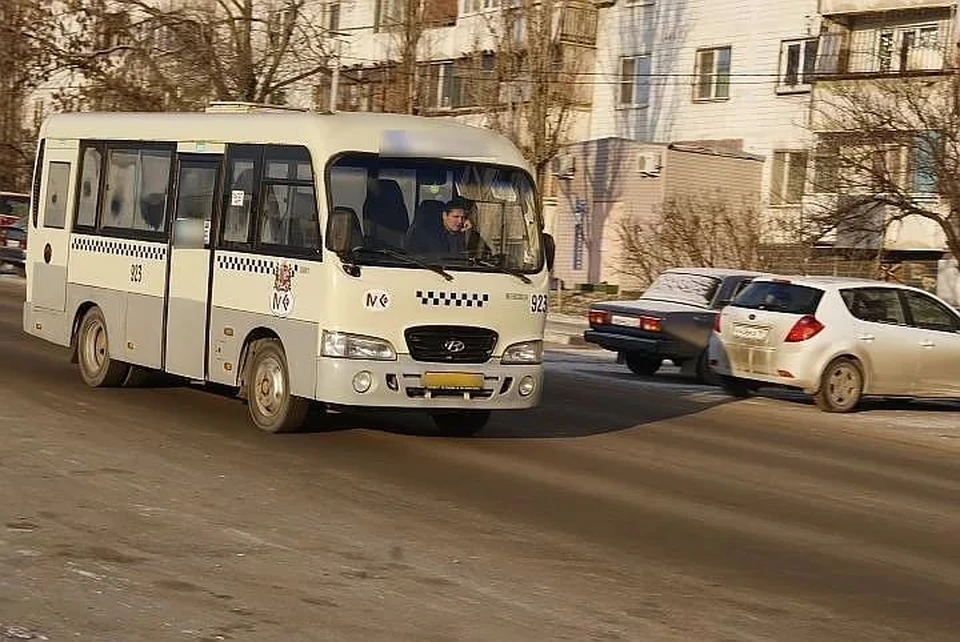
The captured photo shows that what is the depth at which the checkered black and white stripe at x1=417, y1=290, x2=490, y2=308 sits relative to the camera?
13945 mm

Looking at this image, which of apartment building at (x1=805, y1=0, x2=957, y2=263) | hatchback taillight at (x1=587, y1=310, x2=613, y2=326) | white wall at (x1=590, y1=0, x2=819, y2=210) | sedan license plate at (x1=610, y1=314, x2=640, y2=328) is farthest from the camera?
white wall at (x1=590, y1=0, x2=819, y2=210)

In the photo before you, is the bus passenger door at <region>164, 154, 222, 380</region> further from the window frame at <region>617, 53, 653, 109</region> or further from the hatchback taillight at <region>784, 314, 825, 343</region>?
the window frame at <region>617, 53, 653, 109</region>

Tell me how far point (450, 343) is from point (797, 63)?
122 ft

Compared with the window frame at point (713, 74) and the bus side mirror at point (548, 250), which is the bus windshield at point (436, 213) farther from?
the window frame at point (713, 74)

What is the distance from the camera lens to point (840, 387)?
20609 mm

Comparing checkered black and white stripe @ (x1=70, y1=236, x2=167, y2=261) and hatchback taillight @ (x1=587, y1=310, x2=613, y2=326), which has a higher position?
checkered black and white stripe @ (x1=70, y1=236, x2=167, y2=261)

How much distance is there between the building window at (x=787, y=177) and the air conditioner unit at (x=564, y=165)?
6.35m

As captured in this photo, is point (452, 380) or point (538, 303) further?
point (538, 303)

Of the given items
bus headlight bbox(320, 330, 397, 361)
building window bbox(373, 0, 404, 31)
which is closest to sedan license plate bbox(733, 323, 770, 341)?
bus headlight bbox(320, 330, 397, 361)

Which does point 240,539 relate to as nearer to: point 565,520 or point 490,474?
point 565,520

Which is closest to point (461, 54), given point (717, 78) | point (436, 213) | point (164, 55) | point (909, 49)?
point (717, 78)

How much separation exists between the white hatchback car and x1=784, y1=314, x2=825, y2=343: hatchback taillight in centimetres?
1

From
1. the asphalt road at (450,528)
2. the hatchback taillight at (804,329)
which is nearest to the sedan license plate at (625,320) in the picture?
the hatchback taillight at (804,329)

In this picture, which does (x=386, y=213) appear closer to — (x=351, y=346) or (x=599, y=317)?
(x=351, y=346)
